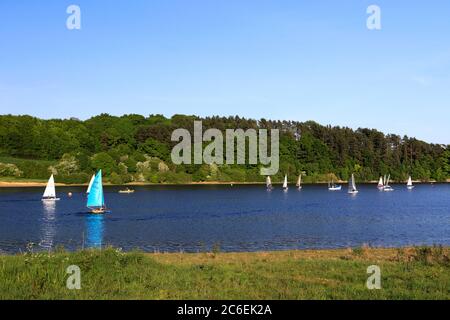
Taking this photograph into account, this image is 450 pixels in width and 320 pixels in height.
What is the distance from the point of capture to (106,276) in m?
19.2

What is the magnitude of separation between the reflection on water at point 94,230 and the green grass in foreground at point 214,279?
21.8 meters

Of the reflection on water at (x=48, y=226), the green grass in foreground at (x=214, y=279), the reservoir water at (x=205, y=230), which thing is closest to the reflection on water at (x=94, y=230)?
the reservoir water at (x=205, y=230)

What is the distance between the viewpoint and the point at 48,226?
62.2m

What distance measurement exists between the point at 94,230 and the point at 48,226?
7.78m

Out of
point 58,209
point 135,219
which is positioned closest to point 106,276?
point 135,219

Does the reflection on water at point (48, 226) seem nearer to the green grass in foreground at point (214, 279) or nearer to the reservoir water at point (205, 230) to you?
the reservoir water at point (205, 230)

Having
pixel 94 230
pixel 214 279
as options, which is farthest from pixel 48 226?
pixel 214 279

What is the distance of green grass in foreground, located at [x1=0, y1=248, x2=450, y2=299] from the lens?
16.5 meters

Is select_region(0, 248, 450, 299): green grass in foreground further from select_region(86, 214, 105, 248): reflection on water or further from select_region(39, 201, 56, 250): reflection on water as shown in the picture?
select_region(86, 214, 105, 248): reflection on water
